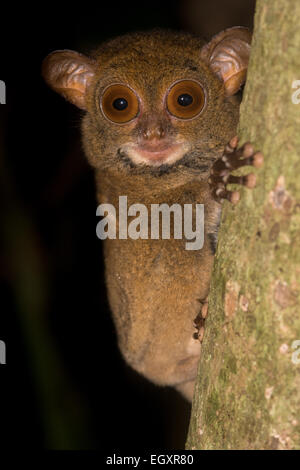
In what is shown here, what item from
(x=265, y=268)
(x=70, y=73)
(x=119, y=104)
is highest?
(x=70, y=73)

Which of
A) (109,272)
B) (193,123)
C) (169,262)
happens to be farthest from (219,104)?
(109,272)

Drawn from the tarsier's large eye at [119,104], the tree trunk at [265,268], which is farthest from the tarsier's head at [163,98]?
the tree trunk at [265,268]

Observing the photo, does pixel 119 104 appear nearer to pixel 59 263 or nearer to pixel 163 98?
pixel 163 98

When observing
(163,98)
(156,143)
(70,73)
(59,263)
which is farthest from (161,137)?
(59,263)

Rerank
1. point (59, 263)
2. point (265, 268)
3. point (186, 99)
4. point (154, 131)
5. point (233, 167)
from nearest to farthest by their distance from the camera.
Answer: point (265, 268), point (233, 167), point (154, 131), point (186, 99), point (59, 263)

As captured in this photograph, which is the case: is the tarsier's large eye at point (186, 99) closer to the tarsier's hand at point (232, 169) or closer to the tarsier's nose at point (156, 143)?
the tarsier's nose at point (156, 143)

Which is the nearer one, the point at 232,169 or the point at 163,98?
the point at 232,169

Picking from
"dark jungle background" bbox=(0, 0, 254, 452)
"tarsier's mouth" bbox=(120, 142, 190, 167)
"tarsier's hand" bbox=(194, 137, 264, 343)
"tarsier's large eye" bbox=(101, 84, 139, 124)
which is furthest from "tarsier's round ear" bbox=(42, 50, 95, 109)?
"dark jungle background" bbox=(0, 0, 254, 452)

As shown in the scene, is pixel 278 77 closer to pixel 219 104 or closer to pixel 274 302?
pixel 274 302
